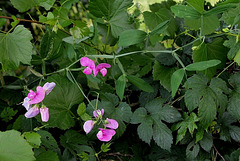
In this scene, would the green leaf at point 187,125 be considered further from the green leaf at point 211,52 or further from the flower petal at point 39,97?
the flower petal at point 39,97

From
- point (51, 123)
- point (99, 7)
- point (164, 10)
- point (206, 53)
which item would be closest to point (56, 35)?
point (99, 7)

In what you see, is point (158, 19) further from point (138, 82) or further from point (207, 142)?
point (207, 142)

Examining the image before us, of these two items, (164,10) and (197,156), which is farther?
(164,10)

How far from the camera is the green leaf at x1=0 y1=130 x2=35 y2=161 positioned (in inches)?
34.2

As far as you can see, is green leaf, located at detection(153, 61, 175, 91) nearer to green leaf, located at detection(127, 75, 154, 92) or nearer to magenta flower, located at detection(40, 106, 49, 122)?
green leaf, located at detection(127, 75, 154, 92)

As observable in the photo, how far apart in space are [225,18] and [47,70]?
839mm

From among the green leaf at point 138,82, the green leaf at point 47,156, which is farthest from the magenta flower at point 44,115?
the green leaf at point 138,82

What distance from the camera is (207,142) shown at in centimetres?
119

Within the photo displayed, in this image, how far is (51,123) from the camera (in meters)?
1.17

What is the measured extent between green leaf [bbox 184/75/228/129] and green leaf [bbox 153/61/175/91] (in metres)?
0.15

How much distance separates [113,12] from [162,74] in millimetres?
339

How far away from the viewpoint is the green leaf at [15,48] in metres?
1.12

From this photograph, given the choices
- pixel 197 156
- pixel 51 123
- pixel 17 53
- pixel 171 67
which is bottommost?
pixel 197 156

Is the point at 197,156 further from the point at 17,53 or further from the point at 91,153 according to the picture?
the point at 17,53
